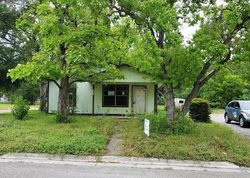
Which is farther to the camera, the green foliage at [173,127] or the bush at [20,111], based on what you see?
the bush at [20,111]

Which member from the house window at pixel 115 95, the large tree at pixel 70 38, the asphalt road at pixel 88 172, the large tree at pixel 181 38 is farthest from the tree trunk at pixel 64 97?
→ the asphalt road at pixel 88 172

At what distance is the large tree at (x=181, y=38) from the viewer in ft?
43.8

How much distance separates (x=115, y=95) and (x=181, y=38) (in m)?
13.6

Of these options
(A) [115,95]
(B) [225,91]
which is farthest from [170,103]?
(B) [225,91]

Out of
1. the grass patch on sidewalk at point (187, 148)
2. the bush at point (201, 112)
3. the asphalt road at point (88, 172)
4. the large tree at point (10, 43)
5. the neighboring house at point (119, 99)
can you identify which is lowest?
the asphalt road at point (88, 172)

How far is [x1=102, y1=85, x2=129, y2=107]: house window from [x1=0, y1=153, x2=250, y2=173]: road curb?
628 inches

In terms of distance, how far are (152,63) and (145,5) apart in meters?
2.25

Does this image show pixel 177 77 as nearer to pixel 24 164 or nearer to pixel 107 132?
pixel 107 132

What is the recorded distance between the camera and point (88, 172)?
923 cm

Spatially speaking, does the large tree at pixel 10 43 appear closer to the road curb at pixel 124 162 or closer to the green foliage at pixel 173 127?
the green foliage at pixel 173 127

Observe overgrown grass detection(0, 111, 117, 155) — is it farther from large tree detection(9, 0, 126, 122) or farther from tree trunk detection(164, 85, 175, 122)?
large tree detection(9, 0, 126, 122)

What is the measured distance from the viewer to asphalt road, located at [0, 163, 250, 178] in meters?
8.80

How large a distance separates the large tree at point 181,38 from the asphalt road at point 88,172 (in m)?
5.04

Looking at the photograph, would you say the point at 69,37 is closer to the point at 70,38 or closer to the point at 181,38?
the point at 70,38
